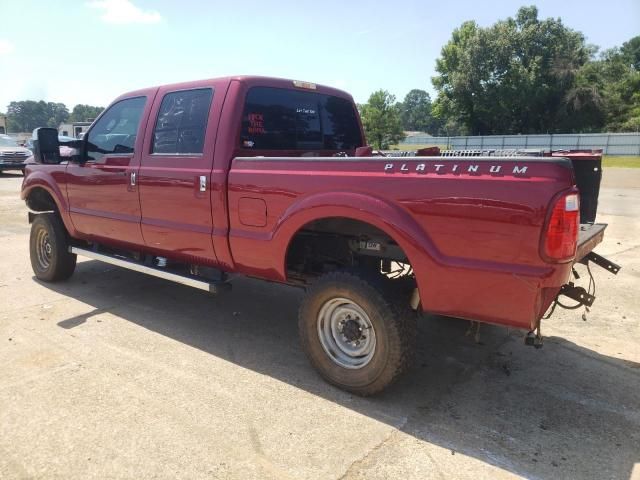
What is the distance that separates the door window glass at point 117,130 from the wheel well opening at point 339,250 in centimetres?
195

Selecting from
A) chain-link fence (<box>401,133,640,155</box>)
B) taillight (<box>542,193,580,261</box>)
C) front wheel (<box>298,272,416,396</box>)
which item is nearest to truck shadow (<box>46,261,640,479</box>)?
front wheel (<box>298,272,416,396</box>)

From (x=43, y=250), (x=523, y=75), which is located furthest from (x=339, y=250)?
(x=523, y=75)

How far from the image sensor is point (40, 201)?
232 inches

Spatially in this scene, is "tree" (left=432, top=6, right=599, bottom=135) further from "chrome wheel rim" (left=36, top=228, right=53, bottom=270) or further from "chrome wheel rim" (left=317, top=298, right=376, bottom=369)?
"chrome wheel rim" (left=317, top=298, right=376, bottom=369)

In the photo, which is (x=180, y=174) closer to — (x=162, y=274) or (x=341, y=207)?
(x=162, y=274)

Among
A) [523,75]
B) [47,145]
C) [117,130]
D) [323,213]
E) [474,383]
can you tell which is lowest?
[474,383]

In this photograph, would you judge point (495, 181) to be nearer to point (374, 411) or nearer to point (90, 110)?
point (374, 411)

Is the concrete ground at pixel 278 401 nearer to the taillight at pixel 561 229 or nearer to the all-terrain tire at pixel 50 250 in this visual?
the all-terrain tire at pixel 50 250

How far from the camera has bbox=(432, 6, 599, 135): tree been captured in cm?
4800

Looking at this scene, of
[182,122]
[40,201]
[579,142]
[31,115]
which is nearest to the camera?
[182,122]

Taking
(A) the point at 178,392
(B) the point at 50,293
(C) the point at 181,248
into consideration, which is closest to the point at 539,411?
(A) the point at 178,392

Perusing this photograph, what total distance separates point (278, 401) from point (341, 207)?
131 cm

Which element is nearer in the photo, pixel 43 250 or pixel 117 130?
pixel 117 130

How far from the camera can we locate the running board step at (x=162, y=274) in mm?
3992
